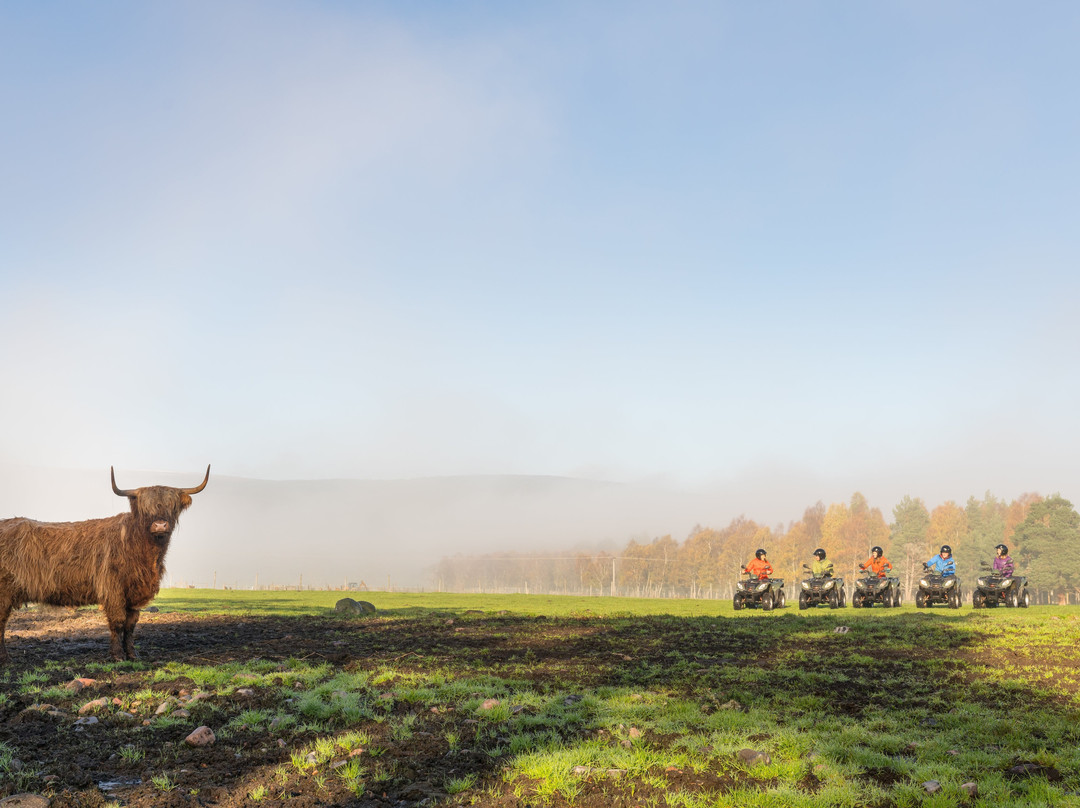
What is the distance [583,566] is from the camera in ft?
511

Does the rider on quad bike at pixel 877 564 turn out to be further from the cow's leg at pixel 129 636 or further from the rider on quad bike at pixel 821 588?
the cow's leg at pixel 129 636

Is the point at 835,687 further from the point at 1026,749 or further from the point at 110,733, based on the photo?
the point at 110,733

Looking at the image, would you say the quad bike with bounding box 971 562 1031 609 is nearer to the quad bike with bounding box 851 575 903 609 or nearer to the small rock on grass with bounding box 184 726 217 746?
the quad bike with bounding box 851 575 903 609

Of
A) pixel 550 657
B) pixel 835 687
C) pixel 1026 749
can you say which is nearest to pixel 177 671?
pixel 550 657

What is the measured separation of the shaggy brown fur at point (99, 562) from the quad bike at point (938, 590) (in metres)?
27.1

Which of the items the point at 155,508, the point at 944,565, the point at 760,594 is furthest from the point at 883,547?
the point at 155,508

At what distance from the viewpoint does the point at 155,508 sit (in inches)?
536

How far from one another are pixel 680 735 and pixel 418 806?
3.11 metres

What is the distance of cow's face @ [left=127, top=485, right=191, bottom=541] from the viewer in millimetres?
13555

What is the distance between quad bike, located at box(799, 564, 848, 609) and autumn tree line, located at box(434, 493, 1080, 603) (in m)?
69.3

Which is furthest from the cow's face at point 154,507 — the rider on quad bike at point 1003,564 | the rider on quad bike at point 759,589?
the rider on quad bike at point 1003,564

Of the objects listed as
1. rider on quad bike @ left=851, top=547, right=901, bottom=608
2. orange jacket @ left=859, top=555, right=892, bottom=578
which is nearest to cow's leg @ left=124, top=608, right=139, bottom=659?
rider on quad bike @ left=851, top=547, right=901, bottom=608

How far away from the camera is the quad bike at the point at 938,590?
29.2 meters

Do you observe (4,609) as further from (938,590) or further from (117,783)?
(938,590)
